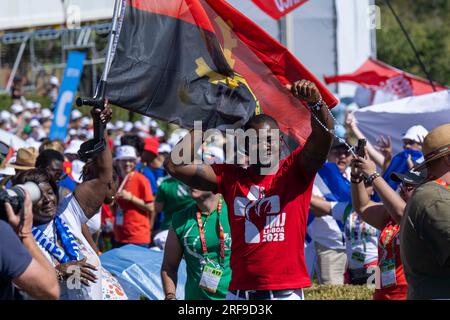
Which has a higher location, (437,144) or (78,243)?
(437,144)

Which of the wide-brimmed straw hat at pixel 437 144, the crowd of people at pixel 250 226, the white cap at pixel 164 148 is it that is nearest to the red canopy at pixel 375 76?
the white cap at pixel 164 148

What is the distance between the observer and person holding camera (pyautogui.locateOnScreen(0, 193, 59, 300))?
4.28 metres

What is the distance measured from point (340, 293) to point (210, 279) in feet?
5.93

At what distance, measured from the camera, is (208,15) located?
7164 mm

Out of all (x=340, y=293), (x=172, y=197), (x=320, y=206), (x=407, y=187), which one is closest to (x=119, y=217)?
(x=172, y=197)

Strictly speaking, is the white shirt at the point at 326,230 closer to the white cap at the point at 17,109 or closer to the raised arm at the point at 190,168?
the raised arm at the point at 190,168

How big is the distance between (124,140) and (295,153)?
24.4 feet

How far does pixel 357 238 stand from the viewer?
932 centimetres

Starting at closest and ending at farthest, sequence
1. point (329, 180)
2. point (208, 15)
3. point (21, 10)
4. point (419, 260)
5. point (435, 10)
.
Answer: point (419, 260), point (208, 15), point (329, 180), point (21, 10), point (435, 10)

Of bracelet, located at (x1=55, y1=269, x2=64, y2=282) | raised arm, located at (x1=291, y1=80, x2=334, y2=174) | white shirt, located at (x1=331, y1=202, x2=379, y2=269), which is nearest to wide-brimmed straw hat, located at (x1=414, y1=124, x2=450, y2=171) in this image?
raised arm, located at (x1=291, y1=80, x2=334, y2=174)

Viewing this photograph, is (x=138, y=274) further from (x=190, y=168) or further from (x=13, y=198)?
(x=13, y=198)
